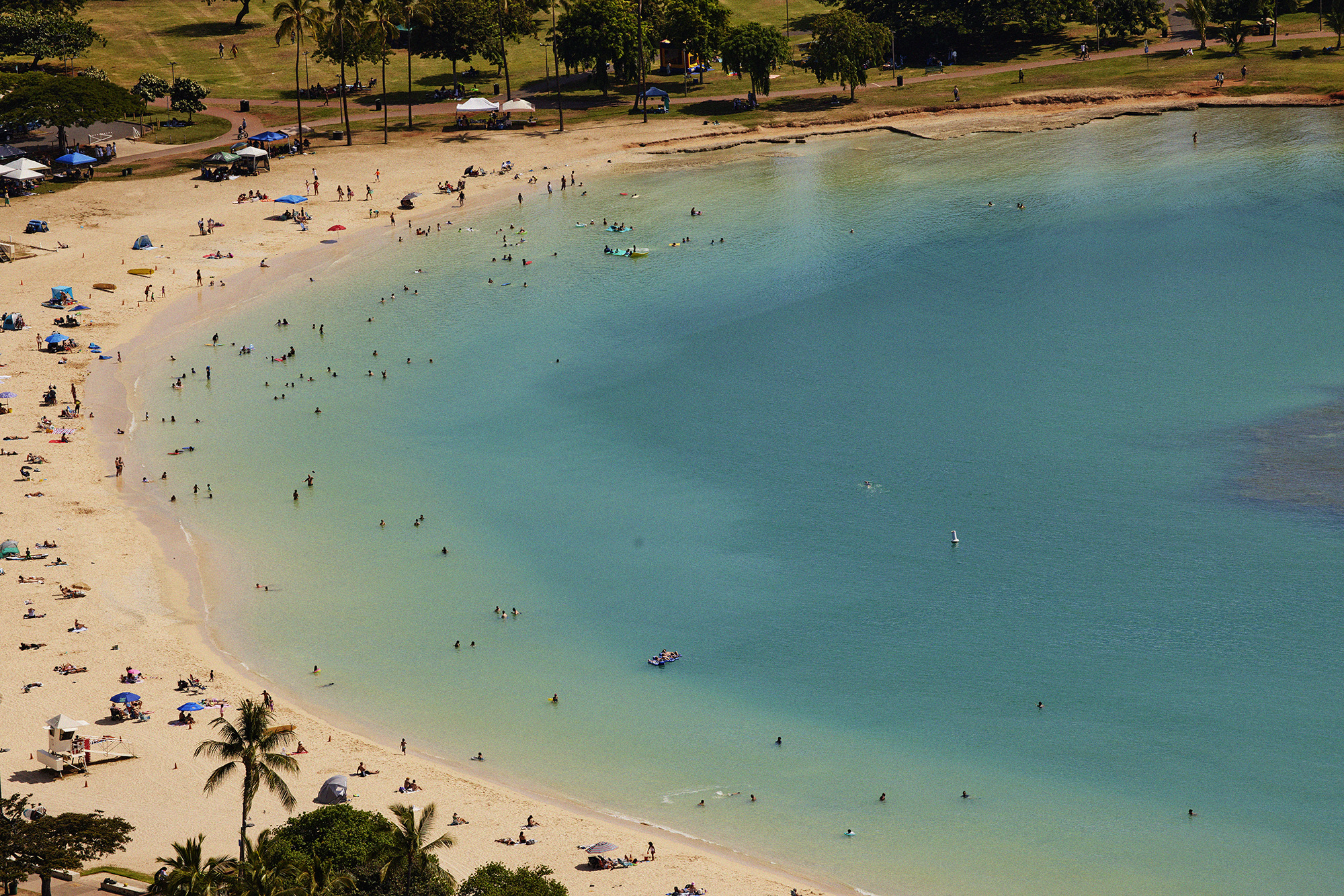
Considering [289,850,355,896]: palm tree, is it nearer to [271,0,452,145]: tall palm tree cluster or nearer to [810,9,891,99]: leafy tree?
[271,0,452,145]: tall palm tree cluster

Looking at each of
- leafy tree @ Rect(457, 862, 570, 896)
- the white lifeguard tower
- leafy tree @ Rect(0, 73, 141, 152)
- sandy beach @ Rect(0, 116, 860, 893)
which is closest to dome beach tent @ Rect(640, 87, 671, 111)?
sandy beach @ Rect(0, 116, 860, 893)

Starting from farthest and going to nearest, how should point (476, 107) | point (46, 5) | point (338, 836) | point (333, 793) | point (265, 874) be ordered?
1. point (46, 5)
2. point (476, 107)
3. point (333, 793)
4. point (338, 836)
5. point (265, 874)

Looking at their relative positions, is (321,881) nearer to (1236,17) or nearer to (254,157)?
(254,157)

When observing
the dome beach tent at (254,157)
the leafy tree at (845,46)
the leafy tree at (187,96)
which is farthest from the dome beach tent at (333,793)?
the leafy tree at (845,46)

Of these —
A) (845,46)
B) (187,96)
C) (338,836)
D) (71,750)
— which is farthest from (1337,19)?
(71,750)

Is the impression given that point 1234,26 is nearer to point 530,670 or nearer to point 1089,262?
point 1089,262

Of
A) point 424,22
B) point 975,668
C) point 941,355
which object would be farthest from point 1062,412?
point 424,22
